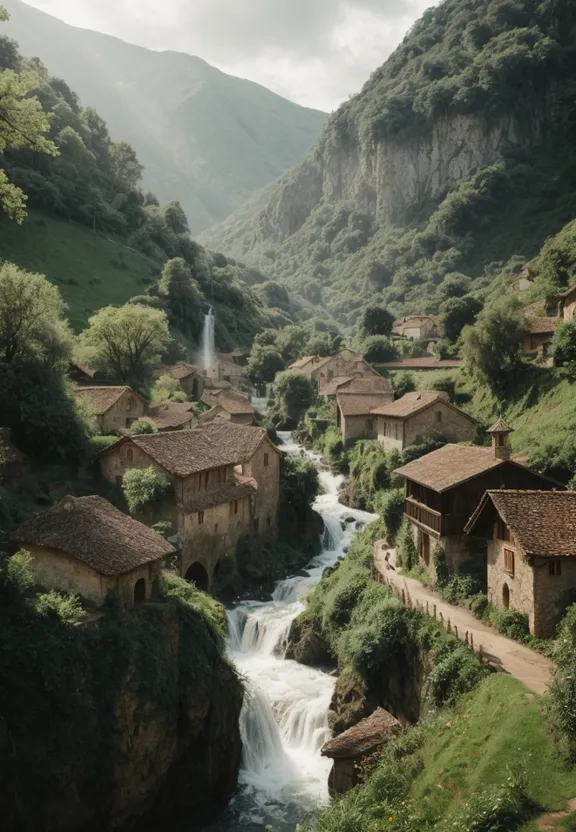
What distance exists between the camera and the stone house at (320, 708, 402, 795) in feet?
78.5

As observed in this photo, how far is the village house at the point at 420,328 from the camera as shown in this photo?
97.9m

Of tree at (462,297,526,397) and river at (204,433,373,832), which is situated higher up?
tree at (462,297,526,397)

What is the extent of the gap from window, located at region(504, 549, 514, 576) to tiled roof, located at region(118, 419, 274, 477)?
17.7 meters

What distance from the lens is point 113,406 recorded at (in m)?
52.2

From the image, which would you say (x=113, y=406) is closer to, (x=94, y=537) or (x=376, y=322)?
(x=94, y=537)

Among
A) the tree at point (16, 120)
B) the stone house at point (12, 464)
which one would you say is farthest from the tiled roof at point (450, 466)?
the tree at point (16, 120)

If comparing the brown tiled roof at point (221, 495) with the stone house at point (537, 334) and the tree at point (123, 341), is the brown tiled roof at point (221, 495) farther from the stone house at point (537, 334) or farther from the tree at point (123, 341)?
the stone house at point (537, 334)

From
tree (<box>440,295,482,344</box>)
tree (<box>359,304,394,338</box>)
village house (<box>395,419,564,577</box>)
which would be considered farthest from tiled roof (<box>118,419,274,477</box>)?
tree (<box>359,304,394,338</box>)

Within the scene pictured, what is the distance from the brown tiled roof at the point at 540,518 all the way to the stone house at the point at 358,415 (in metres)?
33.5

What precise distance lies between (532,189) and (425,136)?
42.4 m

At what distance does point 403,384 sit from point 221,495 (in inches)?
1164

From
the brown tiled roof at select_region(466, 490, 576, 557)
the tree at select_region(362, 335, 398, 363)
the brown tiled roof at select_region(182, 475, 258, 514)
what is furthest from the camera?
the tree at select_region(362, 335, 398, 363)

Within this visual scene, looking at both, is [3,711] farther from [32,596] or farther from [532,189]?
[532,189]

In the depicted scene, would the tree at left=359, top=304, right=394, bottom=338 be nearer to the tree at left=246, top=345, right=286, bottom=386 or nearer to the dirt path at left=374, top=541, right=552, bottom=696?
the tree at left=246, top=345, right=286, bottom=386
